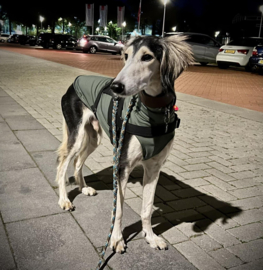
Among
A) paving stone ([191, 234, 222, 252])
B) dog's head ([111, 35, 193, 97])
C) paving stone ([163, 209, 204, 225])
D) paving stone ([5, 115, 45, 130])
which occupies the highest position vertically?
dog's head ([111, 35, 193, 97])

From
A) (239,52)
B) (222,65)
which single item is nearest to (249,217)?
(239,52)

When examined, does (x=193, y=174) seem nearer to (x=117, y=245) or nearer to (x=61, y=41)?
(x=117, y=245)

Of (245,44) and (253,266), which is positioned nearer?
(253,266)

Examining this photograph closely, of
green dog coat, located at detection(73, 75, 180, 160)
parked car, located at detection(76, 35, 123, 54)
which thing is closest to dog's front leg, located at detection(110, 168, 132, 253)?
green dog coat, located at detection(73, 75, 180, 160)

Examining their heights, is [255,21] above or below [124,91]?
above

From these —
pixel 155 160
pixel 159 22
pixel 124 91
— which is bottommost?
pixel 155 160

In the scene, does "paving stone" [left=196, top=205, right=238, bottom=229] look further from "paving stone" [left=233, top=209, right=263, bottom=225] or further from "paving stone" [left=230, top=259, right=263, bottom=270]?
"paving stone" [left=230, top=259, right=263, bottom=270]

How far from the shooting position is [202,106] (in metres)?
8.37

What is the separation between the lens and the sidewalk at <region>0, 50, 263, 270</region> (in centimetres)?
246

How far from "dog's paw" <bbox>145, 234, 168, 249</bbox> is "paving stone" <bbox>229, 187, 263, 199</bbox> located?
4.65 feet

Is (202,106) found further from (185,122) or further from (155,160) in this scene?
(155,160)

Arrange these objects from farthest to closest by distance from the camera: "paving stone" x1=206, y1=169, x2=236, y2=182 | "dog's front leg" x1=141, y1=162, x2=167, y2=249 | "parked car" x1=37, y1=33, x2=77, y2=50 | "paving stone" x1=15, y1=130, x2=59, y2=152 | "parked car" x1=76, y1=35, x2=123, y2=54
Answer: "parked car" x1=37, y1=33, x2=77, y2=50 → "parked car" x1=76, y1=35, x2=123, y2=54 → "paving stone" x1=15, y1=130, x2=59, y2=152 → "paving stone" x1=206, y1=169, x2=236, y2=182 → "dog's front leg" x1=141, y1=162, x2=167, y2=249

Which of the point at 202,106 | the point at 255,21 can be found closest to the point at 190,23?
the point at 255,21

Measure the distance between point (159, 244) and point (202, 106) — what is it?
246 inches
